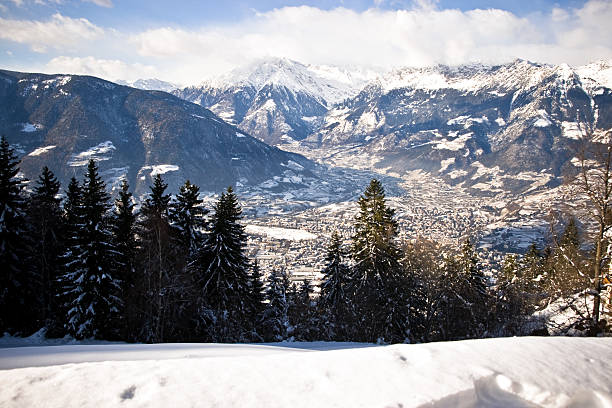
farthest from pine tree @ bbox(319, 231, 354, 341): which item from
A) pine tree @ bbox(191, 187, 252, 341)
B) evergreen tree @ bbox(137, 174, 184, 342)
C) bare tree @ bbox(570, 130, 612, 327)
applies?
bare tree @ bbox(570, 130, 612, 327)

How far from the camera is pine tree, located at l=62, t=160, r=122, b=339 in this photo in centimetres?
1745

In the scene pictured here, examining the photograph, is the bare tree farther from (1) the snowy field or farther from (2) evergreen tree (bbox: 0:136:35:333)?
(2) evergreen tree (bbox: 0:136:35:333)

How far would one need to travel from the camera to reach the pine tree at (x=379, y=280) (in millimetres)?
22000

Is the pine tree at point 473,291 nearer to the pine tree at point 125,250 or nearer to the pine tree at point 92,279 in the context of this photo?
the pine tree at point 125,250

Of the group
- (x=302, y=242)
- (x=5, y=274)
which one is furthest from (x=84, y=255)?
(x=302, y=242)

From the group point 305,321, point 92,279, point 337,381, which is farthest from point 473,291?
point 92,279

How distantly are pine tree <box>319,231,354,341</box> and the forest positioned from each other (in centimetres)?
9

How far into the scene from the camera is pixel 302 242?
122 metres

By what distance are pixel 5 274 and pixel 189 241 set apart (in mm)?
9828

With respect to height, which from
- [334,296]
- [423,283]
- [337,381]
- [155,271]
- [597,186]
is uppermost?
[597,186]

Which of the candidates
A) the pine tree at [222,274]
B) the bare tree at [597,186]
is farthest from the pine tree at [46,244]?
the bare tree at [597,186]

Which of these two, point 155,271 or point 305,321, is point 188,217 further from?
point 305,321

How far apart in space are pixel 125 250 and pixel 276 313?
598 inches

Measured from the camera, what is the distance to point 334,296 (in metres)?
27.7
